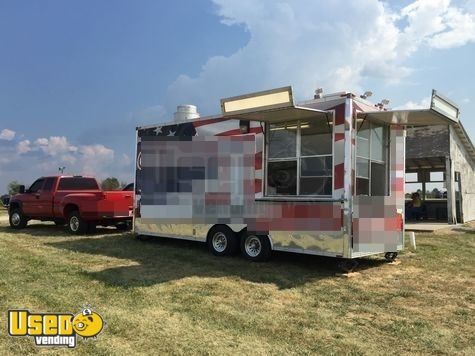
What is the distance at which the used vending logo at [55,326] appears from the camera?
16.5ft

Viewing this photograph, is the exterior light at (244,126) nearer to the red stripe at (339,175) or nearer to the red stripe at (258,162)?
the red stripe at (258,162)

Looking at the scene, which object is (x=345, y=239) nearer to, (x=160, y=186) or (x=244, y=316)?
(x=244, y=316)

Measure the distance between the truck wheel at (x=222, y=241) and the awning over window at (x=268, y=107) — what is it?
8.35 feet

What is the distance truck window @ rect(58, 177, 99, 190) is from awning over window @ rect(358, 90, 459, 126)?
10502 mm

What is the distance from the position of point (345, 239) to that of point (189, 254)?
3777 mm

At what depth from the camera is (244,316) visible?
6.19 metres

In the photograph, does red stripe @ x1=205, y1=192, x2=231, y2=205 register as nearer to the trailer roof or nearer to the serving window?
the serving window

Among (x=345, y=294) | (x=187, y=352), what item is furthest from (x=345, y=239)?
(x=187, y=352)

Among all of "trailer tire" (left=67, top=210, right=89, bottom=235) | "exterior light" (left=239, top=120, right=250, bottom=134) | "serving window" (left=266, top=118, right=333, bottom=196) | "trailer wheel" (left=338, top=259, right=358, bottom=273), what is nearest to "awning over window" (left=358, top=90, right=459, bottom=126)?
"serving window" (left=266, top=118, right=333, bottom=196)

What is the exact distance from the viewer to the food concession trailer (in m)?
8.66

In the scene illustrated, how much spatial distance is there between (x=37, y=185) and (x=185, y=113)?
767 centimetres

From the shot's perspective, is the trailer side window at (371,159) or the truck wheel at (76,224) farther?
the truck wheel at (76,224)

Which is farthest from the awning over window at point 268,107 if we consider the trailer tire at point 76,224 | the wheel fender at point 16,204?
the wheel fender at point 16,204

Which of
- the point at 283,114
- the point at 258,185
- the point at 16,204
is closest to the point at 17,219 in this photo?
the point at 16,204
